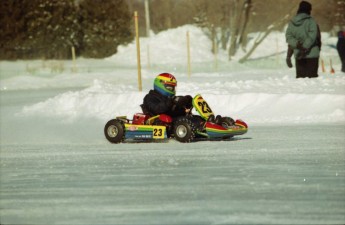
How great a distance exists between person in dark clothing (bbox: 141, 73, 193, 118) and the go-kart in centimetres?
10

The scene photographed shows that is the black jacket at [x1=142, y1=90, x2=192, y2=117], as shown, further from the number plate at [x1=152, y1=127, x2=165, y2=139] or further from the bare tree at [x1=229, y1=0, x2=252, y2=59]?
the bare tree at [x1=229, y1=0, x2=252, y2=59]

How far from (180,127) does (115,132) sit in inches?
40.9

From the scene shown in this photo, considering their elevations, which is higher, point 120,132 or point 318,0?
point 318,0

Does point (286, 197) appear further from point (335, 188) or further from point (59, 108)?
point (59, 108)

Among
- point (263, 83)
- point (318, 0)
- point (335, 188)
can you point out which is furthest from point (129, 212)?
point (318, 0)

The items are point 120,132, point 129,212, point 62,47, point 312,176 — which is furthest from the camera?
point 62,47

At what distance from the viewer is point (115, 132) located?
32.7 ft

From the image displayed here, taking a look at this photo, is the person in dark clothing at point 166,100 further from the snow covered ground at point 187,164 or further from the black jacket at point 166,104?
the snow covered ground at point 187,164

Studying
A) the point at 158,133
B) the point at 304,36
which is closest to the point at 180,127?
the point at 158,133

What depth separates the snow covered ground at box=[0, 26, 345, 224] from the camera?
5.46 m

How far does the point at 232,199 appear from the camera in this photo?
5.76 meters

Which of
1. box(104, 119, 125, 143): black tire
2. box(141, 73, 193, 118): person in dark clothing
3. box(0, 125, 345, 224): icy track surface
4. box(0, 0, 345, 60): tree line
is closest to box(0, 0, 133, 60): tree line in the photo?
box(0, 0, 345, 60): tree line

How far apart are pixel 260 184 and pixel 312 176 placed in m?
0.62

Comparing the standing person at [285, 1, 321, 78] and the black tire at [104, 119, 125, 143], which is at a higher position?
the standing person at [285, 1, 321, 78]
